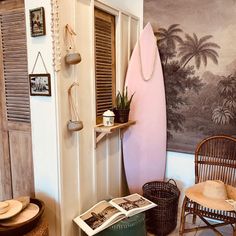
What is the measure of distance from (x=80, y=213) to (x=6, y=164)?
69cm

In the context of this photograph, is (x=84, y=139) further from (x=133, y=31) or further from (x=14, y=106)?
(x=133, y=31)

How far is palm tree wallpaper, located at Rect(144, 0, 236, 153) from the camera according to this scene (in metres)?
2.18

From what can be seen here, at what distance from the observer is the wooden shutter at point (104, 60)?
2051 mm

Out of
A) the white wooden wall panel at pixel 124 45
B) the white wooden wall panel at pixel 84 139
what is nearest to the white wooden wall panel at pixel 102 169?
the white wooden wall panel at pixel 84 139

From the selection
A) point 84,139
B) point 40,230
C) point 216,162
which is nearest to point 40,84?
point 84,139

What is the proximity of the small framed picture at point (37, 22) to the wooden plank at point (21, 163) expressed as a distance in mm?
711

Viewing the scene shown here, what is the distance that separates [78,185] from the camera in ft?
6.07

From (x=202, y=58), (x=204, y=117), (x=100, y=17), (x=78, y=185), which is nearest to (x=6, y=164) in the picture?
(x=78, y=185)

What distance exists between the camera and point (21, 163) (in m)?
1.88

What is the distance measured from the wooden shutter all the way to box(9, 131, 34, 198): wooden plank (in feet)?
1.99

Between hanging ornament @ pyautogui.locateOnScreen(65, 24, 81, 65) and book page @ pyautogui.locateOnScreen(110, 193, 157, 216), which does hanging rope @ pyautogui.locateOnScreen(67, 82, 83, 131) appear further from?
book page @ pyautogui.locateOnScreen(110, 193, 157, 216)

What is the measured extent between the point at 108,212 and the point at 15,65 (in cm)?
127

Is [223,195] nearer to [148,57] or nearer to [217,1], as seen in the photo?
[148,57]

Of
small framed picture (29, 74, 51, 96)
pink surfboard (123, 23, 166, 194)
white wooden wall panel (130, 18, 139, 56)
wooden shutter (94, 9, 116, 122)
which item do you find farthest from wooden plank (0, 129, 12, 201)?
white wooden wall panel (130, 18, 139, 56)
